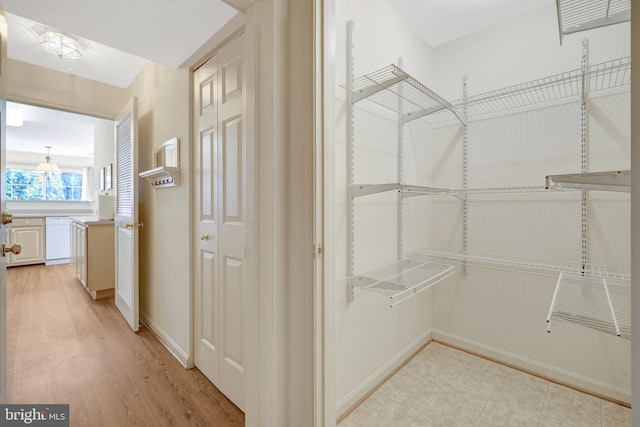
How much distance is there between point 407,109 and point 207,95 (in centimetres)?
140

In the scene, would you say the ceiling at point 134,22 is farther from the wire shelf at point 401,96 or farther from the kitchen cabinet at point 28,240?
the kitchen cabinet at point 28,240

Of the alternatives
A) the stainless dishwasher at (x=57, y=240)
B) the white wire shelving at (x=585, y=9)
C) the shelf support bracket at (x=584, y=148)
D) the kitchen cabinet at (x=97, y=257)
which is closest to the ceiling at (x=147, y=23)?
the white wire shelving at (x=585, y=9)

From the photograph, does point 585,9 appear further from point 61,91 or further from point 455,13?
point 61,91

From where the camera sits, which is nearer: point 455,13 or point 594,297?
point 594,297

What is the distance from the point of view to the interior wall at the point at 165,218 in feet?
6.79

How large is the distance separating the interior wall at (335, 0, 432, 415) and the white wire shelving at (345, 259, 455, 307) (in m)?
0.06

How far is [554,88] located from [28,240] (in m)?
7.52

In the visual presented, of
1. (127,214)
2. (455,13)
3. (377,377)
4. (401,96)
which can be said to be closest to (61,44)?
(127,214)

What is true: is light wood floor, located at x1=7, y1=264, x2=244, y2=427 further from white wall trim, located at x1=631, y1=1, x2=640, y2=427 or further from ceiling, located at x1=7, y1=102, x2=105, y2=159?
ceiling, located at x1=7, y1=102, x2=105, y2=159

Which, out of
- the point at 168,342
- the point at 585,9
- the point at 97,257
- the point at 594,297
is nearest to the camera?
the point at 585,9

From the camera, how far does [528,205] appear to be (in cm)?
196

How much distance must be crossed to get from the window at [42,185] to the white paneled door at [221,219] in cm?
650

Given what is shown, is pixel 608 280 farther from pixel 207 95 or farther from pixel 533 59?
pixel 207 95

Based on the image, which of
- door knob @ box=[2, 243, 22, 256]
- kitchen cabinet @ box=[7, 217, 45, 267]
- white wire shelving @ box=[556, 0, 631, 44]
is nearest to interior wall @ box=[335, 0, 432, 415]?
white wire shelving @ box=[556, 0, 631, 44]
